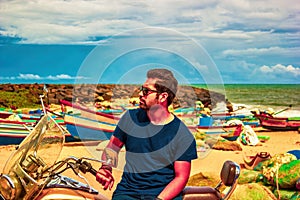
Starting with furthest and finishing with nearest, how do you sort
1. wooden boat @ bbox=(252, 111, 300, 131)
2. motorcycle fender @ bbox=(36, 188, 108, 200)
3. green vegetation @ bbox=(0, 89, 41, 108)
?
green vegetation @ bbox=(0, 89, 41, 108)
wooden boat @ bbox=(252, 111, 300, 131)
motorcycle fender @ bbox=(36, 188, 108, 200)

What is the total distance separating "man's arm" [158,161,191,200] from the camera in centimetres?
261

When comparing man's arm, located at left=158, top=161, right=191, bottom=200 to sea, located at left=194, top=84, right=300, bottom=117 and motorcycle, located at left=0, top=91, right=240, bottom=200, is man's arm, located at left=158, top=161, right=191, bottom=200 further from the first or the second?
sea, located at left=194, top=84, right=300, bottom=117

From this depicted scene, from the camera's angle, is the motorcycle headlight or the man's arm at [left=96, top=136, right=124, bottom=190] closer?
the motorcycle headlight

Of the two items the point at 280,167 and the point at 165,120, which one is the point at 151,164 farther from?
the point at 280,167

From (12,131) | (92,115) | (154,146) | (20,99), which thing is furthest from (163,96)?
(20,99)

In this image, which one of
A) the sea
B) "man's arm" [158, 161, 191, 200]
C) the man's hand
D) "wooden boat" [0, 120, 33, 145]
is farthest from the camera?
the sea

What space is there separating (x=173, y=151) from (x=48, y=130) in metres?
0.80

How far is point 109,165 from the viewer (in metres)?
2.32

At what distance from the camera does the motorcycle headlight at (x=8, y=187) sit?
80.5 inches

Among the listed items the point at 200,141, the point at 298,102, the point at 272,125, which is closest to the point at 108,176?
the point at 200,141

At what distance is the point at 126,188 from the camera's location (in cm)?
280

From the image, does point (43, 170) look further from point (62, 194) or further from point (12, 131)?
point (12, 131)

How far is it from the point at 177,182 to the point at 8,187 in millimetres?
965

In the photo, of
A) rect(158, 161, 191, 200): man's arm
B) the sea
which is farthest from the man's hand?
the sea
